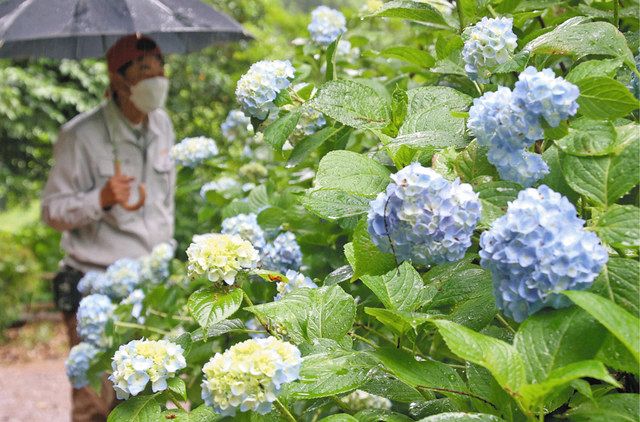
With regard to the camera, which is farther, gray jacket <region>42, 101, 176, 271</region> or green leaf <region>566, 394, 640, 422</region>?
gray jacket <region>42, 101, 176, 271</region>

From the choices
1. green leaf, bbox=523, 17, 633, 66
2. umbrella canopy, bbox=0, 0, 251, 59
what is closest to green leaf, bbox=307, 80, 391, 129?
green leaf, bbox=523, 17, 633, 66

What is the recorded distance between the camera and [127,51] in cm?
382

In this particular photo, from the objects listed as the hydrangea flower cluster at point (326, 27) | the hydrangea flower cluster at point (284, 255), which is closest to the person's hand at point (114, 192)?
the hydrangea flower cluster at point (326, 27)

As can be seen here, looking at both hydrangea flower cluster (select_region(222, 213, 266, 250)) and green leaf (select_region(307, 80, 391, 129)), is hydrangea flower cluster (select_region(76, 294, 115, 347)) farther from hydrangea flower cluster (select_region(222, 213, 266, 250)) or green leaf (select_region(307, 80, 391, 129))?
green leaf (select_region(307, 80, 391, 129))

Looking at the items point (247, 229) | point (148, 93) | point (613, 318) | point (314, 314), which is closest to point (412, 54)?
point (247, 229)

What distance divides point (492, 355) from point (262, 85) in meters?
0.90

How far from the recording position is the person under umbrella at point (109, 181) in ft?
12.5

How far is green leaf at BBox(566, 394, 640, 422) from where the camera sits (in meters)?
0.90

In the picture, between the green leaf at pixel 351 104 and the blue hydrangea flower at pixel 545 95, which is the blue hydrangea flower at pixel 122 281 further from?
the blue hydrangea flower at pixel 545 95

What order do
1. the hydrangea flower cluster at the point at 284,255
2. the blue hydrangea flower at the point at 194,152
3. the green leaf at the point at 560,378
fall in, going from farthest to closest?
1. the blue hydrangea flower at the point at 194,152
2. the hydrangea flower cluster at the point at 284,255
3. the green leaf at the point at 560,378

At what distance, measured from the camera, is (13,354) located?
7.77 m

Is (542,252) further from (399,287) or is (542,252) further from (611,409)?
(399,287)

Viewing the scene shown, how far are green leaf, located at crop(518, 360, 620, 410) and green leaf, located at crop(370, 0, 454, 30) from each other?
34.4 inches

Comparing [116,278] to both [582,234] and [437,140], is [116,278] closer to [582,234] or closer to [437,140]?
[437,140]
